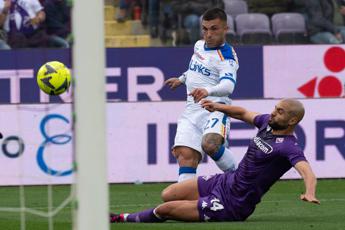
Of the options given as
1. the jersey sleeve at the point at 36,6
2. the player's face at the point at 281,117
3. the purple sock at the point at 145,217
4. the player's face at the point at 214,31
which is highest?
the jersey sleeve at the point at 36,6

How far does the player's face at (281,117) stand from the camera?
9.06m

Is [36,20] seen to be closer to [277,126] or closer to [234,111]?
[234,111]

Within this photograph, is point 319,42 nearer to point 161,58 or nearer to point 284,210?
point 161,58

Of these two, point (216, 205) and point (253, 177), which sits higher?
point (253, 177)

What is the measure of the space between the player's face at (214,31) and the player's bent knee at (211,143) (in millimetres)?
957

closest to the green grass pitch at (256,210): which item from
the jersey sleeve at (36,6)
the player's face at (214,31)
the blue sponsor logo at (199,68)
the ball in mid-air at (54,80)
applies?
the ball in mid-air at (54,80)

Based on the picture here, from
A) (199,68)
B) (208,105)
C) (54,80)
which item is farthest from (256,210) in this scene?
(54,80)

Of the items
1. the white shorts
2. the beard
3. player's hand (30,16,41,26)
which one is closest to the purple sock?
the beard

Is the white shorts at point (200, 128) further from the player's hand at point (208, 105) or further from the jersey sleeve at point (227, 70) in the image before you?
the player's hand at point (208, 105)

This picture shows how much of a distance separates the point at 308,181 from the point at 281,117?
2.62ft

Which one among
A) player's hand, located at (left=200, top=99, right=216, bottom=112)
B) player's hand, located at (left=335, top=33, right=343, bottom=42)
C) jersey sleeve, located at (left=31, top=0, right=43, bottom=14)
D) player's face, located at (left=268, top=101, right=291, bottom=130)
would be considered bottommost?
player's face, located at (left=268, top=101, right=291, bottom=130)

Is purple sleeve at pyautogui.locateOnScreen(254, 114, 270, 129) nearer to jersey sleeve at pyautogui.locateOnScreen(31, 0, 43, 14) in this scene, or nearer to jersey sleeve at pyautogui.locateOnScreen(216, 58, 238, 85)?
jersey sleeve at pyautogui.locateOnScreen(216, 58, 238, 85)

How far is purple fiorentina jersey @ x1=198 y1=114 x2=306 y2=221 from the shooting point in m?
9.16

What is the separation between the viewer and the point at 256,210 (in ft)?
36.2
